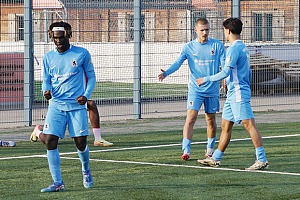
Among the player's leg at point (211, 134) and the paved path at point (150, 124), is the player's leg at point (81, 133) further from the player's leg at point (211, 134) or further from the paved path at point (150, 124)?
the paved path at point (150, 124)

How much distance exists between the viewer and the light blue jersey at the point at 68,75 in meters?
10.5

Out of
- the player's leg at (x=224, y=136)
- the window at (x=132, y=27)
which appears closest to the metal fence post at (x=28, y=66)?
the window at (x=132, y=27)

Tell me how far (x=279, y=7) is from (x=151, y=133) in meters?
7.08

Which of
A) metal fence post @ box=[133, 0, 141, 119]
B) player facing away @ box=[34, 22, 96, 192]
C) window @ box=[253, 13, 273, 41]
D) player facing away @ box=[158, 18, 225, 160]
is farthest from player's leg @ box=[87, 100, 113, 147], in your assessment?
window @ box=[253, 13, 273, 41]

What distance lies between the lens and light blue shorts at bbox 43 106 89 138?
10414 millimetres

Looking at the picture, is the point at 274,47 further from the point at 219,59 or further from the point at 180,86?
the point at 219,59

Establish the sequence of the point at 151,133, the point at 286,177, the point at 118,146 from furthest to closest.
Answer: the point at 151,133
the point at 118,146
the point at 286,177

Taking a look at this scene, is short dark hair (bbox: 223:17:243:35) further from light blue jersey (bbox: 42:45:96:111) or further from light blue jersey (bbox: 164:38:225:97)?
light blue jersey (bbox: 42:45:96:111)

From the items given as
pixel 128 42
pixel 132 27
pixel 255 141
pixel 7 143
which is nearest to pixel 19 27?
pixel 132 27

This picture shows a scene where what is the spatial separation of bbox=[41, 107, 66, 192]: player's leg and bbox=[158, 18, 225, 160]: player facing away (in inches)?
109

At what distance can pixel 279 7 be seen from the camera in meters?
A: 22.4

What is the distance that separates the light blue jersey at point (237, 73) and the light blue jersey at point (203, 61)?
3.04 feet

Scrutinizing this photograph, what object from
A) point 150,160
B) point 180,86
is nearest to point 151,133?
point 150,160

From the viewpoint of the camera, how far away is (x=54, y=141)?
34.1 feet
